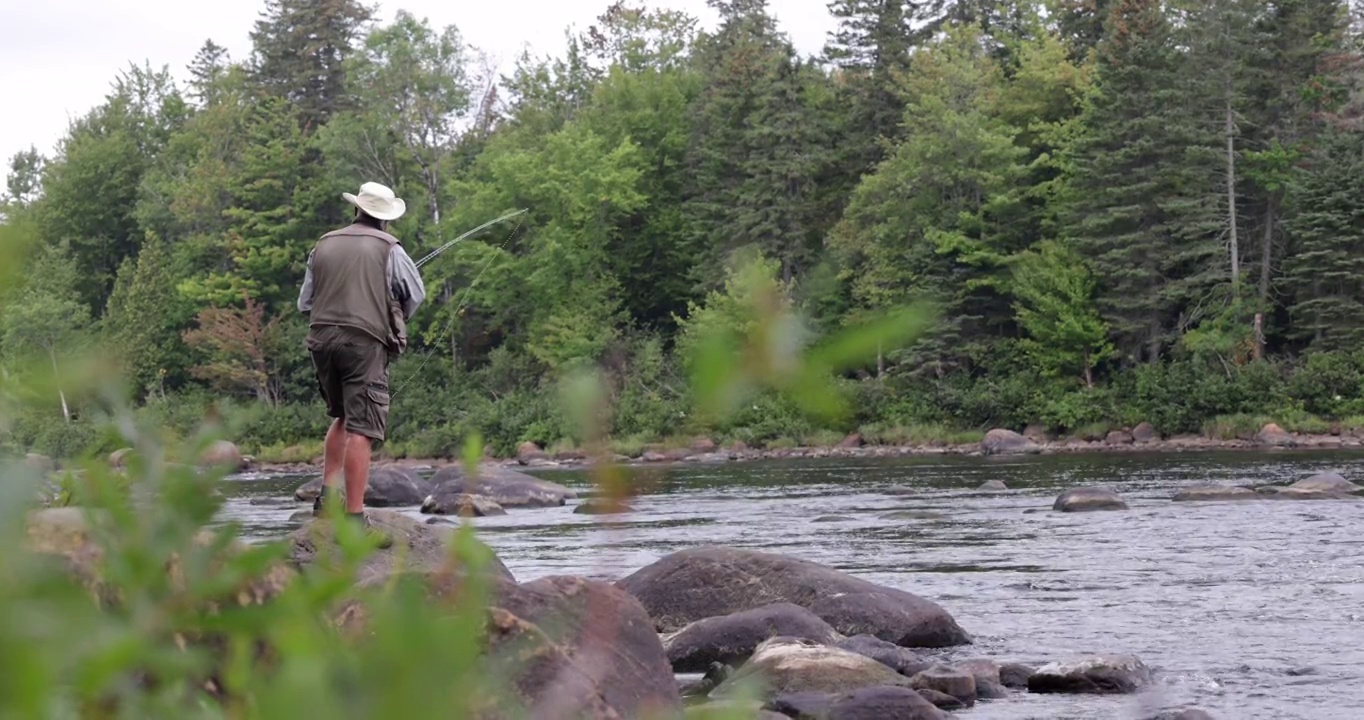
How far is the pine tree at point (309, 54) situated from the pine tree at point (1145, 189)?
1256 inches

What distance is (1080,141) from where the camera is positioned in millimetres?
42781

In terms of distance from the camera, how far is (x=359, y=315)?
676cm

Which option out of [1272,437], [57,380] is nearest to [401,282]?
[57,380]

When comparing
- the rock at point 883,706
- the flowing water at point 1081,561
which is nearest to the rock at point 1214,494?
the flowing water at point 1081,561

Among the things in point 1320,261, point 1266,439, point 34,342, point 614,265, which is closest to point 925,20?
point 614,265

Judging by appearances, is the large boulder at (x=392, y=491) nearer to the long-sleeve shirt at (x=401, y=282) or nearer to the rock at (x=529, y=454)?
the long-sleeve shirt at (x=401, y=282)

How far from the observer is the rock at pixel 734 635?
7.82 metres

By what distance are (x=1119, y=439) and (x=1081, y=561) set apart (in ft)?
89.9

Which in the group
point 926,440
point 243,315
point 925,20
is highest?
point 925,20

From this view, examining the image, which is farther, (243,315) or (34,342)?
(243,315)

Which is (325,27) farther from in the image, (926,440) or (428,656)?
(428,656)

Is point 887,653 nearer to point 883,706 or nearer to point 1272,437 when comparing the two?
point 883,706

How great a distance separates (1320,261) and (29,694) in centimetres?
4265

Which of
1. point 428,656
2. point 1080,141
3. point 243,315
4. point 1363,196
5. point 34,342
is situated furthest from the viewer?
point 243,315
